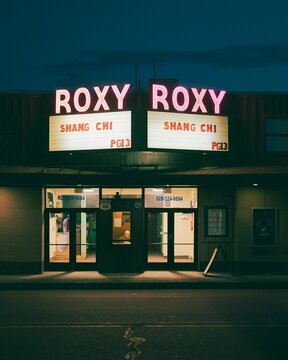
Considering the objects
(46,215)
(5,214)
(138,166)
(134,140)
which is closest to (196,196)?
(138,166)

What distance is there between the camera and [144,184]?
19.3 m

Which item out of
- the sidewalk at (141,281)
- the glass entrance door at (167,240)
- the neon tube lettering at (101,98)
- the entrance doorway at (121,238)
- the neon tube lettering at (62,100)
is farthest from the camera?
the glass entrance door at (167,240)

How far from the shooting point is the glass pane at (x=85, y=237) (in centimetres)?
2034

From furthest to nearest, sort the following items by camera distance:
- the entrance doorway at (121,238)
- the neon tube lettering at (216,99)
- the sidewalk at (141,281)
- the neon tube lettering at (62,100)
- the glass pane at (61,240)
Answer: the glass pane at (61,240) < the entrance doorway at (121,238) < the neon tube lettering at (216,99) < the neon tube lettering at (62,100) < the sidewalk at (141,281)

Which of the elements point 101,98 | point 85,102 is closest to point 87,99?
point 85,102

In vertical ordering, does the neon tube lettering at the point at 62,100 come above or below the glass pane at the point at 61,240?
above

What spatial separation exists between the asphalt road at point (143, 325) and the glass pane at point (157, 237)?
14.7 feet

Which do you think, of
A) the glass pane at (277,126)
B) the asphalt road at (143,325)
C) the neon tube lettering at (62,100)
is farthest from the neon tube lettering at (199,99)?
the asphalt road at (143,325)

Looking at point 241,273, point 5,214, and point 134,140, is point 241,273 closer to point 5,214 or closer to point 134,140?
point 134,140

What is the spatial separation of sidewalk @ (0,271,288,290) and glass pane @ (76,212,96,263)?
1065 millimetres

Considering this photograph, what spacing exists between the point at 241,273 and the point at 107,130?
6781 mm

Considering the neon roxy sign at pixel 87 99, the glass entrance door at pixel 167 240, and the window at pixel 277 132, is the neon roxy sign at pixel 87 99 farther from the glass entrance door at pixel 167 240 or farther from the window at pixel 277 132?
the window at pixel 277 132

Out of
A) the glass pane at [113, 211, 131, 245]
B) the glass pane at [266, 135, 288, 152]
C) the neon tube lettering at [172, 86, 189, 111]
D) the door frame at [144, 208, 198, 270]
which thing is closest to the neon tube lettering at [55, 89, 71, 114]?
the neon tube lettering at [172, 86, 189, 111]

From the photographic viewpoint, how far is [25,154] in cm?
2027
